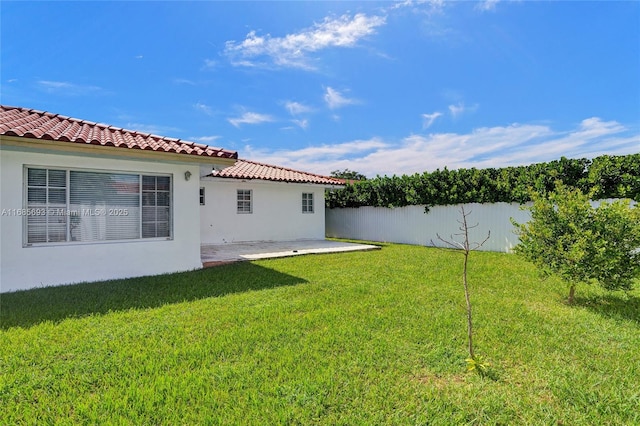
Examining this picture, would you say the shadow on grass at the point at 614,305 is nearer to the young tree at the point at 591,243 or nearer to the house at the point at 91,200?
the young tree at the point at 591,243

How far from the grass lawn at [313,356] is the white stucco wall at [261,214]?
8825 mm

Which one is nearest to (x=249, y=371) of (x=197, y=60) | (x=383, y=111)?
(x=197, y=60)

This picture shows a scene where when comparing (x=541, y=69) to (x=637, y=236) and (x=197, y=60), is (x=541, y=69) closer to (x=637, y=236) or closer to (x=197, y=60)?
(x=637, y=236)

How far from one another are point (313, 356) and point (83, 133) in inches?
331

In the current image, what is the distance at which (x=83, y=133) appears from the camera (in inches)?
323

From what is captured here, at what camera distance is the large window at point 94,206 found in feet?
24.5

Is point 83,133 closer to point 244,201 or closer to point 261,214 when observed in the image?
point 244,201

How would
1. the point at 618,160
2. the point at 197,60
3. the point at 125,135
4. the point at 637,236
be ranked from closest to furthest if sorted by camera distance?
the point at 637,236 → the point at 125,135 → the point at 618,160 → the point at 197,60

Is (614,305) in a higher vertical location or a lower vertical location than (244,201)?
lower

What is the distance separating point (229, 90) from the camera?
15.3m

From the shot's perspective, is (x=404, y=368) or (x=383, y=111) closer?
(x=404, y=368)

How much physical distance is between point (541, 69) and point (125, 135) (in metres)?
14.7

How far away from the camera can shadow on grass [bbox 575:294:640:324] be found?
5.74m

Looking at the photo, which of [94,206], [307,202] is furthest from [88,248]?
[307,202]
